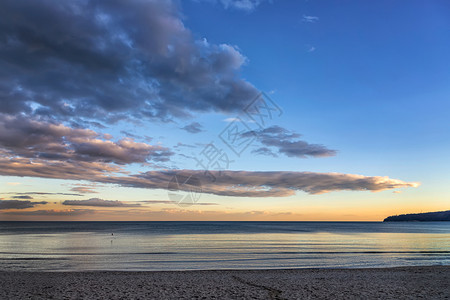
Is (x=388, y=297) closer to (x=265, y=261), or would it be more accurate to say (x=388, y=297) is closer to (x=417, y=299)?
(x=417, y=299)

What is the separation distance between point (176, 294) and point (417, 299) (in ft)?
40.2

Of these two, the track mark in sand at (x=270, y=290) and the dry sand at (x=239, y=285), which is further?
the dry sand at (x=239, y=285)

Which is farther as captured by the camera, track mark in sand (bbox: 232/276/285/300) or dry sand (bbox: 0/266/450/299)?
dry sand (bbox: 0/266/450/299)

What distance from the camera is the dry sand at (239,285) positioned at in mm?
16078

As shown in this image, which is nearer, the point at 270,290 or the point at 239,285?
the point at 270,290

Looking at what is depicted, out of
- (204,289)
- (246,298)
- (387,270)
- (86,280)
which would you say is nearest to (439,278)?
(387,270)

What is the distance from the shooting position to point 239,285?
62.4 feet

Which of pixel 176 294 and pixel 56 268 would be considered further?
pixel 56 268

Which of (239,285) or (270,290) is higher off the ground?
(270,290)

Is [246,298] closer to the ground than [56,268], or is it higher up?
higher up

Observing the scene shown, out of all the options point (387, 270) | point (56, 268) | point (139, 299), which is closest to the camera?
point (139, 299)

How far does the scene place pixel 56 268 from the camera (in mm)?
28750

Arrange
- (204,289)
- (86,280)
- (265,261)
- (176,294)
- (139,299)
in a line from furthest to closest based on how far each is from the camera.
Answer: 1. (265,261)
2. (86,280)
3. (204,289)
4. (176,294)
5. (139,299)

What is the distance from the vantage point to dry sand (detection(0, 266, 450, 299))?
52.7 feet
